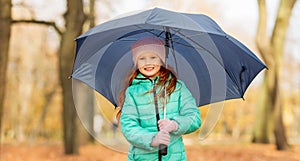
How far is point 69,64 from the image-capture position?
14219 mm

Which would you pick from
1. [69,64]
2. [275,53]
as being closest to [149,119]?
[69,64]

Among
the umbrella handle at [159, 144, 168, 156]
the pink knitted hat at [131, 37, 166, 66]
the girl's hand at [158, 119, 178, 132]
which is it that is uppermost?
the pink knitted hat at [131, 37, 166, 66]

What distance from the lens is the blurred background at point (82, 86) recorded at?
43.2ft

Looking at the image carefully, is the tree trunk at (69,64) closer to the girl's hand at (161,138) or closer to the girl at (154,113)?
the girl at (154,113)

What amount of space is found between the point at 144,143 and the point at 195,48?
1.64m

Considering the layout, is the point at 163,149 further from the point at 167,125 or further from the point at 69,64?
the point at 69,64

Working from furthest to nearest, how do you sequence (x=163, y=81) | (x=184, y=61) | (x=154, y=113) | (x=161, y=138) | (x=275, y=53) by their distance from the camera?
(x=275, y=53), (x=184, y=61), (x=163, y=81), (x=154, y=113), (x=161, y=138)

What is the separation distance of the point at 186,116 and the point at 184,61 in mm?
1322

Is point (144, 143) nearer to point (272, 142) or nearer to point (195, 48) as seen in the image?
point (195, 48)

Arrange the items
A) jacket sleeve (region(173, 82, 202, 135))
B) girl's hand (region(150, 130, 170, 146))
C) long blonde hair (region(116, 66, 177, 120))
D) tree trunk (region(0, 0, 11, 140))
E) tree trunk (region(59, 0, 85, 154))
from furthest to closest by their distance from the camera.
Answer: tree trunk (region(59, 0, 85, 154)) → tree trunk (region(0, 0, 11, 140)) → long blonde hair (region(116, 66, 177, 120)) → jacket sleeve (region(173, 82, 202, 135)) → girl's hand (region(150, 130, 170, 146))

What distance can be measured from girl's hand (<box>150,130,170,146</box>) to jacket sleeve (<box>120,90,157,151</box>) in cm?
4

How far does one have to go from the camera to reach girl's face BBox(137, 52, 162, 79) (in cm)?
425

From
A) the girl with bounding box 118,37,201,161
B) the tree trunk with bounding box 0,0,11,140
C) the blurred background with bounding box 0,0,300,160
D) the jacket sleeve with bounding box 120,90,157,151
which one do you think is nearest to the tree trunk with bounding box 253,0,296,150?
the blurred background with bounding box 0,0,300,160

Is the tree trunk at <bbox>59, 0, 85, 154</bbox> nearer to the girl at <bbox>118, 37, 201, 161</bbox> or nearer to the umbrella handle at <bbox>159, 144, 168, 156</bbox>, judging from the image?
the girl at <bbox>118, 37, 201, 161</bbox>
